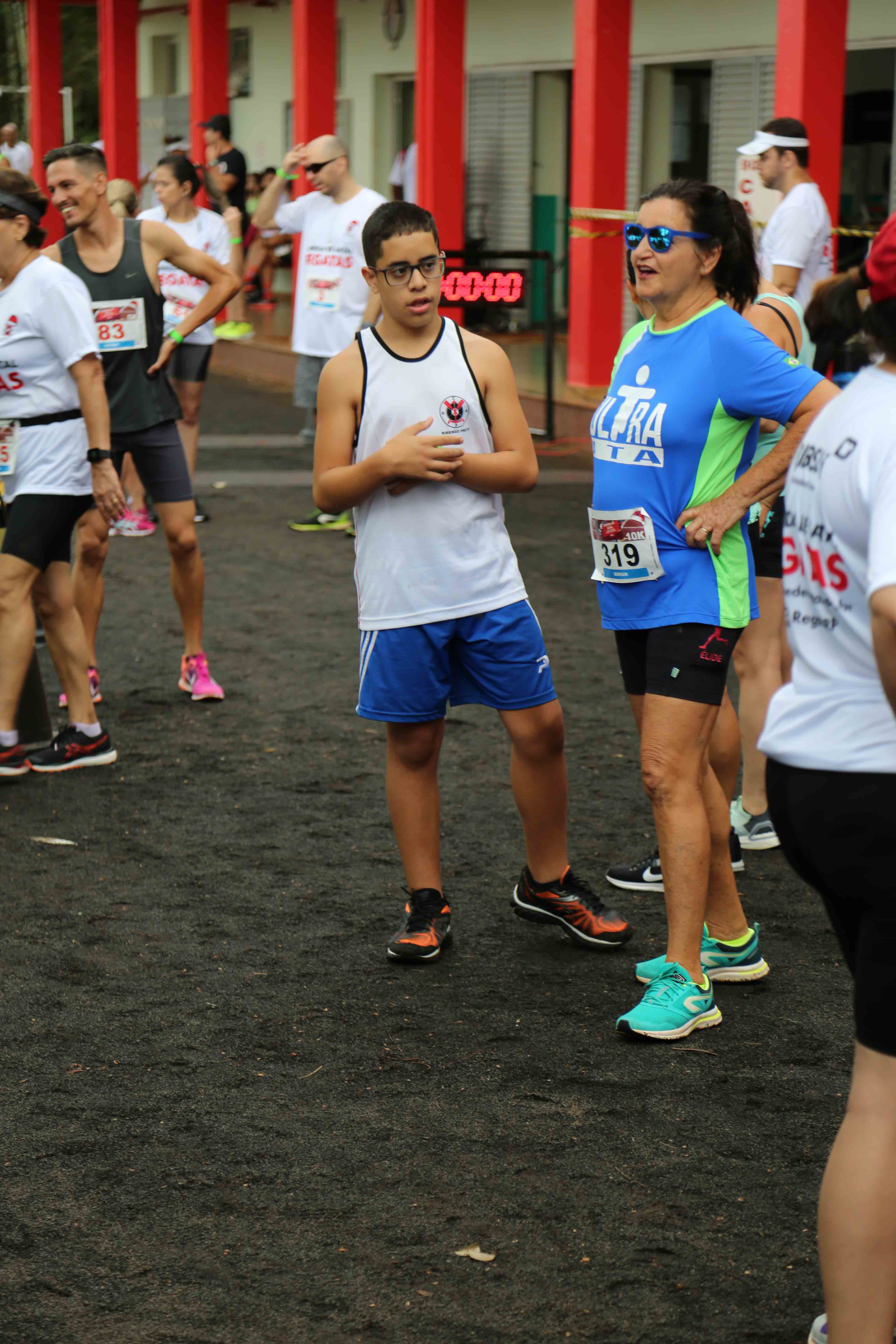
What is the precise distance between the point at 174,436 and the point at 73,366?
3.17ft

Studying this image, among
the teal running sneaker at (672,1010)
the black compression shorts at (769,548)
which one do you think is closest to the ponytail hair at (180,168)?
the black compression shorts at (769,548)

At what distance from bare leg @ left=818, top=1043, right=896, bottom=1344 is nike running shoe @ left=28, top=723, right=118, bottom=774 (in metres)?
4.25

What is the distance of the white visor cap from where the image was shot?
9.04 meters

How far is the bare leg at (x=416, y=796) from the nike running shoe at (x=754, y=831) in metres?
1.18

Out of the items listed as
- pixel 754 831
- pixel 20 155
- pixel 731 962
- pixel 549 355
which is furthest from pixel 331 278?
pixel 20 155

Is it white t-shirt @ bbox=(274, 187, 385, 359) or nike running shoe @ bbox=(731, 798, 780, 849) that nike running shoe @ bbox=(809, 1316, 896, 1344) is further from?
white t-shirt @ bbox=(274, 187, 385, 359)

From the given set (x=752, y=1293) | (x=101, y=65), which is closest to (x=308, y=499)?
(x=752, y=1293)

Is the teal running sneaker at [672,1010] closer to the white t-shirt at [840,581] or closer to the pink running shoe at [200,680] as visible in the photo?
the white t-shirt at [840,581]

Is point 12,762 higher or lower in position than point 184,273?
lower

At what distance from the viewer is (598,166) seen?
46.4ft

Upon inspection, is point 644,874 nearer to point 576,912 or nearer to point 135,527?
point 576,912

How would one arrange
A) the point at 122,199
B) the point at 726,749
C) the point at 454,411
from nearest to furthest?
1. the point at 454,411
2. the point at 726,749
3. the point at 122,199

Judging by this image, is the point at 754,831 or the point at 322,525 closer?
the point at 754,831

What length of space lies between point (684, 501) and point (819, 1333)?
6.28 feet
